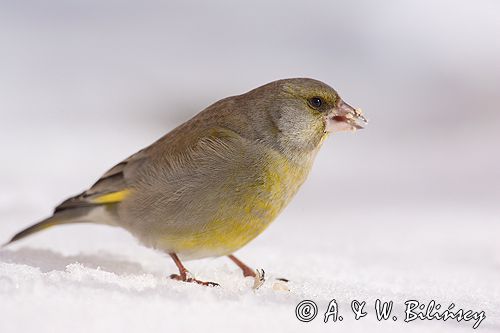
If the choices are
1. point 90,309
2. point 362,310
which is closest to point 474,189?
point 362,310

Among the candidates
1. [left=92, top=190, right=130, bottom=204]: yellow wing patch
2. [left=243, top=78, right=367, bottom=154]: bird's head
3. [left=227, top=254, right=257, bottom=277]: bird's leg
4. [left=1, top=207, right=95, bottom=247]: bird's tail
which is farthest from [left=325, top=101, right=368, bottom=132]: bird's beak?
[left=1, top=207, right=95, bottom=247]: bird's tail

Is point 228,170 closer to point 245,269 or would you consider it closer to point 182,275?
point 182,275

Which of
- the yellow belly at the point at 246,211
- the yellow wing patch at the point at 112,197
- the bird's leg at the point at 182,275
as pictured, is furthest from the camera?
the yellow wing patch at the point at 112,197

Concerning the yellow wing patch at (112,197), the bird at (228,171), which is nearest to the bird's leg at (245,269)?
the bird at (228,171)

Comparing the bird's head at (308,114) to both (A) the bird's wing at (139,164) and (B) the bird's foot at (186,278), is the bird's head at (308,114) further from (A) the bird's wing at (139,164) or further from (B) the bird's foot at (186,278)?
(B) the bird's foot at (186,278)

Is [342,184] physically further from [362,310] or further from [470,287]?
[362,310]

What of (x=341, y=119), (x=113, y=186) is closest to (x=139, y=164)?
(x=113, y=186)

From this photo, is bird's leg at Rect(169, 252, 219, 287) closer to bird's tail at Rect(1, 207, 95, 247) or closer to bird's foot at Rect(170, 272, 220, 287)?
bird's foot at Rect(170, 272, 220, 287)

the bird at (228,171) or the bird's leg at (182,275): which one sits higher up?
the bird at (228,171)
